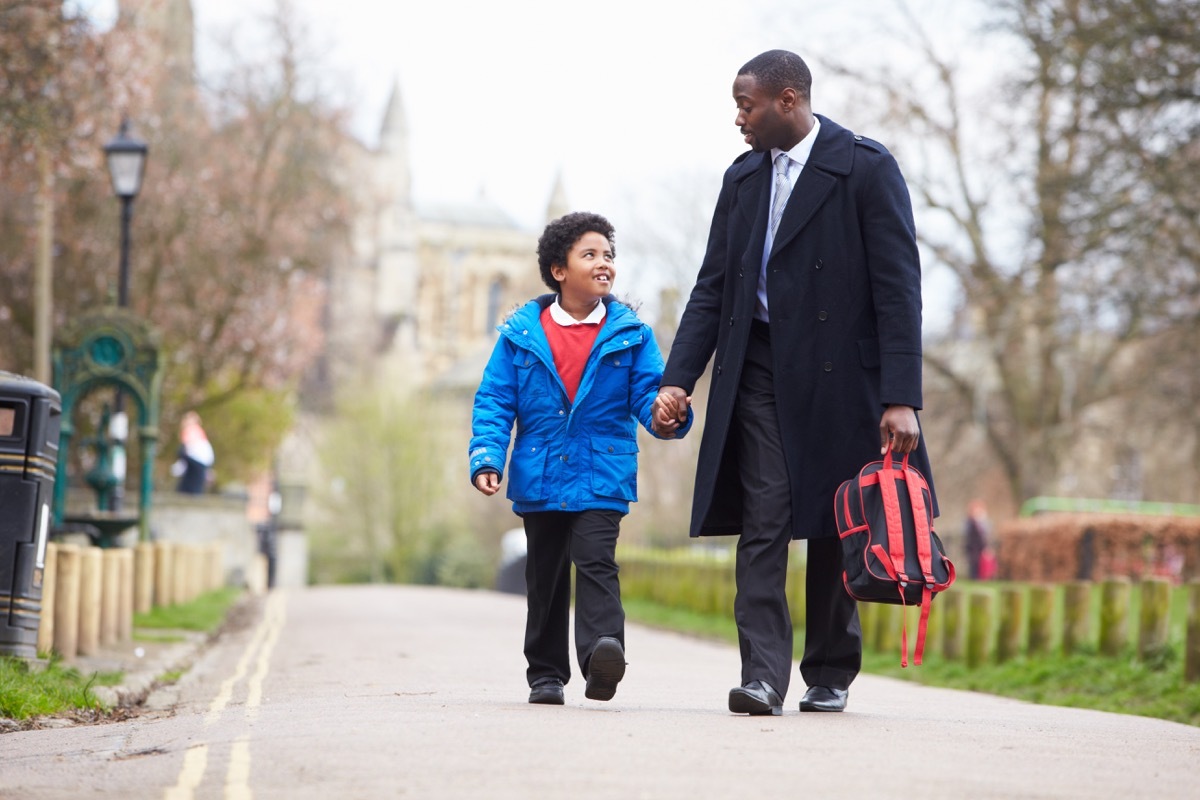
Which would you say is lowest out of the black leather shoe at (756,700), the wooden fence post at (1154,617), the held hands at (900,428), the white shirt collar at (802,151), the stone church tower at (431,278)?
the wooden fence post at (1154,617)

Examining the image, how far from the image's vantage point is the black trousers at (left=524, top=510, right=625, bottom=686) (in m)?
6.80

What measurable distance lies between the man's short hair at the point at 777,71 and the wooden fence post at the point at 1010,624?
7926 millimetres

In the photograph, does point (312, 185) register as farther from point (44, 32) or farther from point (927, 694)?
point (927, 694)

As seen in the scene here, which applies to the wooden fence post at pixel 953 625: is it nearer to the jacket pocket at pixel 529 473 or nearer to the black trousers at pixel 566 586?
the black trousers at pixel 566 586

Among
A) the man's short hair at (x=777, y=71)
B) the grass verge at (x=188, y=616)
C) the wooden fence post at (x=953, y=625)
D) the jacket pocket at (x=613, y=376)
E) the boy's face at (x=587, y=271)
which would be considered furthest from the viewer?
the grass verge at (x=188, y=616)

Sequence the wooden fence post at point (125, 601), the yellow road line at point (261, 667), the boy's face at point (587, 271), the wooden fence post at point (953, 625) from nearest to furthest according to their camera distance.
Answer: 1. the boy's face at point (587, 271)
2. the yellow road line at point (261, 667)
3. the wooden fence post at point (125, 601)
4. the wooden fence post at point (953, 625)

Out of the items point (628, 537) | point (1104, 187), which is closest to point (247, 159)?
point (1104, 187)

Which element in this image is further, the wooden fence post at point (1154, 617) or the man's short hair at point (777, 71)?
the wooden fence post at point (1154, 617)

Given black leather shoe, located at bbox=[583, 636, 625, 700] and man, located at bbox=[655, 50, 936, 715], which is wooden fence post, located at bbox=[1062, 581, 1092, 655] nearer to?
man, located at bbox=[655, 50, 936, 715]

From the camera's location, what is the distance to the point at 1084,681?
39.7ft

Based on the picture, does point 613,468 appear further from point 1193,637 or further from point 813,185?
point 1193,637

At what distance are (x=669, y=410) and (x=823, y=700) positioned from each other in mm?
1261

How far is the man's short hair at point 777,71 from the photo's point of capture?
662cm

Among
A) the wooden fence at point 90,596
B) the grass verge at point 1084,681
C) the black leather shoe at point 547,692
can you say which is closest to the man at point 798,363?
the black leather shoe at point 547,692
